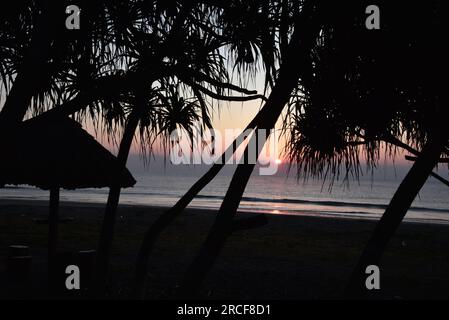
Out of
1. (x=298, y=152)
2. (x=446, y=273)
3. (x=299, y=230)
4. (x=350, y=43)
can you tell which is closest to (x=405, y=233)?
(x=299, y=230)

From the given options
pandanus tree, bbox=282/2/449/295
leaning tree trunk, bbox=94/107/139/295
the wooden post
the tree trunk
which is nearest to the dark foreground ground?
the wooden post

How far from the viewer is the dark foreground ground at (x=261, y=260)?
7.66 metres

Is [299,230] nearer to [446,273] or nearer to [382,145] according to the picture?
[446,273]

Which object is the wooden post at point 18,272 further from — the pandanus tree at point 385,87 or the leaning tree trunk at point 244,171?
the leaning tree trunk at point 244,171

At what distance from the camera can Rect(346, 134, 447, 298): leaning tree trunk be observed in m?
2.46

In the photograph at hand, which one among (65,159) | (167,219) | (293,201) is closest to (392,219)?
(167,219)

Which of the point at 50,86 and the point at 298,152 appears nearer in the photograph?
the point at 50,86

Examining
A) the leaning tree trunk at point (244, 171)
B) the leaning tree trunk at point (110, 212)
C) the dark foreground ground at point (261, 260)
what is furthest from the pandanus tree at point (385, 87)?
the dark foreground ground at point (261, 260)

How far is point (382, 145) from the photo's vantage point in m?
3.89

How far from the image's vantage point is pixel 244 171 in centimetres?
262

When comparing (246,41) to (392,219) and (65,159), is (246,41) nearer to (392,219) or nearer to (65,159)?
(392,219)

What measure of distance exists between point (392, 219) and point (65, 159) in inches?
128
